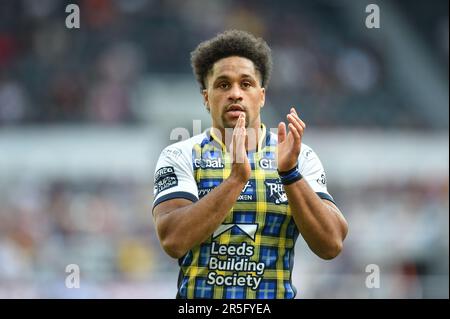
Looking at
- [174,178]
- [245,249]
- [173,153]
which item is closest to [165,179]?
[174,178]

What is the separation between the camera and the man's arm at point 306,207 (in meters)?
4.57

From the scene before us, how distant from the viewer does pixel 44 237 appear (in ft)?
48.1


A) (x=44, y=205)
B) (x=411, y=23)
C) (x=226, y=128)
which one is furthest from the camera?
(x=411, y=23)

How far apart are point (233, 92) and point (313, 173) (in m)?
0.65

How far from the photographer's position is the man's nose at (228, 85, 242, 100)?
4.89m

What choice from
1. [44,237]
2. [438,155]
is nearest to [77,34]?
[44,237]

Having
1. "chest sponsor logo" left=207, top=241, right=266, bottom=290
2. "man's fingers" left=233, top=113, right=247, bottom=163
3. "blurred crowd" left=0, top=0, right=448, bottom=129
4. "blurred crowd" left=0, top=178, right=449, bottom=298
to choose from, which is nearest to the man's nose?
"man's fingers" left=233, top=113, right=247, bottom=163

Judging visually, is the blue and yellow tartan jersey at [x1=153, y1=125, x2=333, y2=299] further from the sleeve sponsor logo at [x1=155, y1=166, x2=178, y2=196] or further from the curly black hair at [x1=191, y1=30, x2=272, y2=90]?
the curly black hair at [x1=191, y1=30, x2=272, y2=90]

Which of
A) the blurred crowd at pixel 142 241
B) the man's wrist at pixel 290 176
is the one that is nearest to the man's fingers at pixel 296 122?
the man's wrist at pixel 290 176

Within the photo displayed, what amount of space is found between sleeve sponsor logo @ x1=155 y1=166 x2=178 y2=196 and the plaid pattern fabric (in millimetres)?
365

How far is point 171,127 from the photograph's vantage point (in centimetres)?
1769

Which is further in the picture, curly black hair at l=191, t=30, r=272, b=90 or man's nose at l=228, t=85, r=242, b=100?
A: curly black hair at l=191, t=30, r=272, b=90

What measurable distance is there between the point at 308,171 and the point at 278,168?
0.43 m
